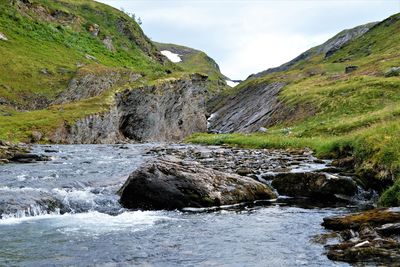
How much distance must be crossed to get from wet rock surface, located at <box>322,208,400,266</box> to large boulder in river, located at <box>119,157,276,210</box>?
21.2 ft

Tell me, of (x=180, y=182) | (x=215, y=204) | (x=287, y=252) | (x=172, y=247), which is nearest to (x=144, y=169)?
(x=180, y=182)

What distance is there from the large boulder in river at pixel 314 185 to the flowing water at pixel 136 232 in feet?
6.64

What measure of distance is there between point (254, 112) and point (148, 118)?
77.3ft

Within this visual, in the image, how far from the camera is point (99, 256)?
39.0 feet

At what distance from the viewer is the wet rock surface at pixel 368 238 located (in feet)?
33.9

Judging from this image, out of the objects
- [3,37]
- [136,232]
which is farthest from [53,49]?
[136,232]

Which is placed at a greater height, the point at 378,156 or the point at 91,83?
the point at 91,83

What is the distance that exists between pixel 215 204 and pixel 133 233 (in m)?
5.88

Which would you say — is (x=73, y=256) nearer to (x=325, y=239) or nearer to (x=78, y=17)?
(x=325, y=239)

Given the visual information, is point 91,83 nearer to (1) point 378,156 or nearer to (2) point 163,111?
(2) point 163,111

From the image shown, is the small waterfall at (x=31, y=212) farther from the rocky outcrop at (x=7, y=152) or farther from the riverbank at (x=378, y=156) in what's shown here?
the rocky outcrop at (x=7, y=152)

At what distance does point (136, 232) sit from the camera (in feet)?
48.4

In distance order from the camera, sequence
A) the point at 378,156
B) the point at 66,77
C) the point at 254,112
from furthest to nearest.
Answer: the point at 254,112, the point at 66,77, the point at 378,156

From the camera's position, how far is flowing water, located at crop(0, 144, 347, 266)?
454 inches
